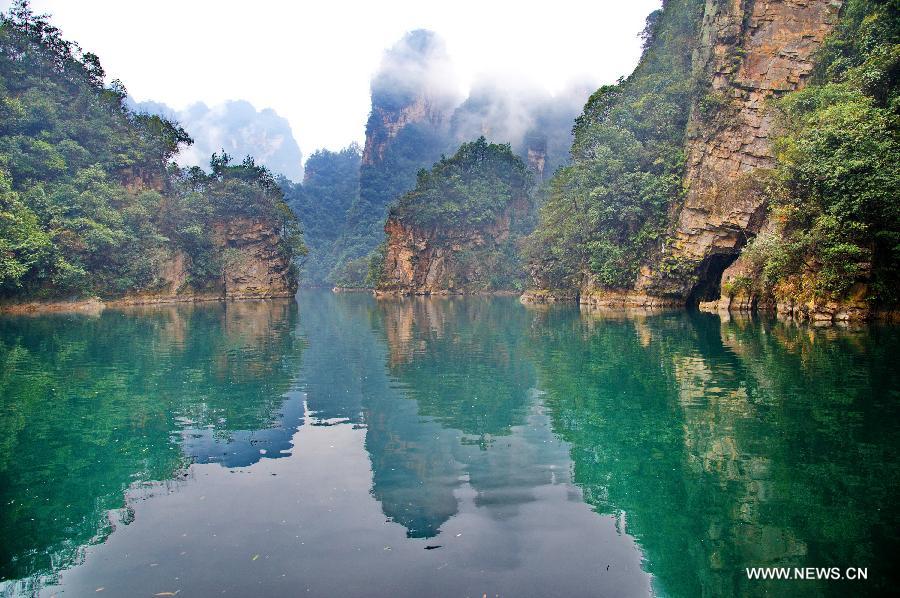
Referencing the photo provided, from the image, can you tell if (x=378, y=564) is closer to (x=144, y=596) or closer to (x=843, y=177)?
(x=144, y=596)

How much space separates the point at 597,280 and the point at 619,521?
39.5 meters

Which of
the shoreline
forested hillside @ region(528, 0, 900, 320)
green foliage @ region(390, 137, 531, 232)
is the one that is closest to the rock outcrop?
the shoreline

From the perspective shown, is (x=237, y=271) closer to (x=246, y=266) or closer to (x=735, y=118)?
(x=246, y=266)

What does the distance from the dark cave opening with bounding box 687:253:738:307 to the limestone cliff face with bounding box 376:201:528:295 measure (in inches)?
1528

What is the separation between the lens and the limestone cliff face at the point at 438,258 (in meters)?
75.3

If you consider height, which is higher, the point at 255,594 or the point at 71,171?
the point at 71,171

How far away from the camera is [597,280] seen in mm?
45000

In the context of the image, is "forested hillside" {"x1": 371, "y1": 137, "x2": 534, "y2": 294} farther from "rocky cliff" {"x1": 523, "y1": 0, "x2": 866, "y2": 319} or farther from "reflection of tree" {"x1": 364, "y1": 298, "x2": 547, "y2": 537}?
"reflection of tree" {"x1": 364, "y1": 298, "x2": 547, "y2": 537}

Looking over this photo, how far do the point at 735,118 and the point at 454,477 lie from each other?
34.3 m

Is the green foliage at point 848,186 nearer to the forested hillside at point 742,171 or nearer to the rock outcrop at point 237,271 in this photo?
the forested hillside at point 742,171

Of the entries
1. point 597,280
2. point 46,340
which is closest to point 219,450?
point 46,340

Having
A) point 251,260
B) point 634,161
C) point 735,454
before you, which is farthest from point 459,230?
point 735,454

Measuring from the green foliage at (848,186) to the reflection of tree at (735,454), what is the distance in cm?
603

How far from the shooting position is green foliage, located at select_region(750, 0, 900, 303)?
21.2 metres
